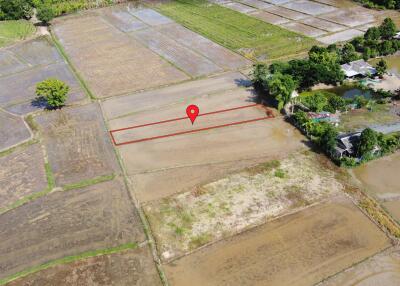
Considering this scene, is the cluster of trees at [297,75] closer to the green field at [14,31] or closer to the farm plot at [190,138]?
the farm plot at [190,138]

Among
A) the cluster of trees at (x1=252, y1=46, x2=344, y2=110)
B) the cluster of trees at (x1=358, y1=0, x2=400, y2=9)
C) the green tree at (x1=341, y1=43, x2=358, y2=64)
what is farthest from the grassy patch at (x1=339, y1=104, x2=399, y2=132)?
the cluster of trees at (x1=358, y1=0, x2=400, y2=9)

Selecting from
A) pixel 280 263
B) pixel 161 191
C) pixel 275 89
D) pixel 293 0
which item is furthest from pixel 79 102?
pixel 293 0

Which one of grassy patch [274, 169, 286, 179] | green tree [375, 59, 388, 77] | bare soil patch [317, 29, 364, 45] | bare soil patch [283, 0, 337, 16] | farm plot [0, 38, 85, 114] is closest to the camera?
grassy patch [274, 169, 286, 179]

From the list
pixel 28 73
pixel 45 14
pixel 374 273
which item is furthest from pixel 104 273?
pixel 45 14

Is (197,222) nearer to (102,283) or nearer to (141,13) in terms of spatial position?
(102,283)

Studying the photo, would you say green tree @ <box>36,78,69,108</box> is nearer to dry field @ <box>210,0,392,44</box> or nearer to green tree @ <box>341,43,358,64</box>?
green tree @ <box>341,43,358,64</box>
